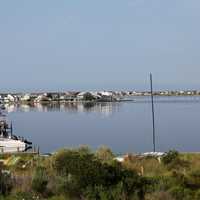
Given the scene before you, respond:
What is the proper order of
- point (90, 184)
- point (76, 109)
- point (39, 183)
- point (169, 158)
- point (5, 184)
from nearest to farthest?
point (90, 184), point (39, 183), point (5, 184), point (169, 158), point (76, 109)

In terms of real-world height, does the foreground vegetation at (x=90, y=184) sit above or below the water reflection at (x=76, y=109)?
above

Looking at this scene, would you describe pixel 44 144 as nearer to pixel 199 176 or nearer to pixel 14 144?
pixel 14 144

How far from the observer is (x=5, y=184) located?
13617 mm

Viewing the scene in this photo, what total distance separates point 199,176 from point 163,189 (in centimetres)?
308

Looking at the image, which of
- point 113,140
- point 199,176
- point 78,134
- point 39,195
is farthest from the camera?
point 78,134

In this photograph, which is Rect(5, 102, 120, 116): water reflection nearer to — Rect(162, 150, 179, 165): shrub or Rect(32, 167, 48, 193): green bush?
Rect(162, 150, 179, 165): shrub

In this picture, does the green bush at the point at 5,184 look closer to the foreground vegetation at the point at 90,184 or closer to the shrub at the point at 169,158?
the foreground vegetation at the point at 90,184

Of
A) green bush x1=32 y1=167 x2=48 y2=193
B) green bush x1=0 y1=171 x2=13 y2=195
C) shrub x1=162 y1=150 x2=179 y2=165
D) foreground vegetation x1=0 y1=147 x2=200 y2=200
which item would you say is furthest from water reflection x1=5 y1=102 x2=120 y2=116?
green bush x1=32 y1=167 x2=48 y2=193

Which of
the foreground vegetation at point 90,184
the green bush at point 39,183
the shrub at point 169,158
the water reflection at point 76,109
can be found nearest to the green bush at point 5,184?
the foreground vegetation at point 90,184

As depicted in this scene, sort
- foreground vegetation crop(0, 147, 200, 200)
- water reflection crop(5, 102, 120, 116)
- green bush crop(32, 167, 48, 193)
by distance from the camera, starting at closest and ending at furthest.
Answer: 1. foreground vegetation crop(0, 147, 200, 200)
2. green bush crop(32, 167, 48, 193)
3. water reflection crop(5, 102, 120, 116)

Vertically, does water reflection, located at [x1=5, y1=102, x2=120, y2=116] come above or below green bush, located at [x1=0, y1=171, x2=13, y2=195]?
below

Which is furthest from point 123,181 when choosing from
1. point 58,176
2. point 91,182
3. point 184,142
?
point 184,142

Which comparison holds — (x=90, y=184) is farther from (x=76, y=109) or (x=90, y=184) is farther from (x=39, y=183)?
(x=76, y=109)

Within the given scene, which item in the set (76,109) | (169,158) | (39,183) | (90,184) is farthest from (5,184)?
(76,109)
